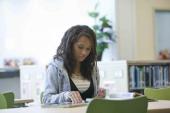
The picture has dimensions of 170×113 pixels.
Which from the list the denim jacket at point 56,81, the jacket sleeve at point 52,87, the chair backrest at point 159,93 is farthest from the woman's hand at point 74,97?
the chair backrest at point 159,93

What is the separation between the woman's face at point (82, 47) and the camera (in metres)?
2.80

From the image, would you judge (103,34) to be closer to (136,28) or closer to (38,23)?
(136,28)

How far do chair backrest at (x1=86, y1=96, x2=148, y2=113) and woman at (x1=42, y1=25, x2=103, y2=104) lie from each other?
0.78m

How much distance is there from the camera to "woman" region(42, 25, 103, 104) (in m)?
2.74

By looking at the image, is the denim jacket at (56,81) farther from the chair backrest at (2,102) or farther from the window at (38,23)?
the window at (38,23)

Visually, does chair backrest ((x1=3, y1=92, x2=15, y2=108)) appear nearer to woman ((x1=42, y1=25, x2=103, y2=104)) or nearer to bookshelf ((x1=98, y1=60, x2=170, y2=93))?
woman ((x1=42, y1=25, x2=103, y2=104))

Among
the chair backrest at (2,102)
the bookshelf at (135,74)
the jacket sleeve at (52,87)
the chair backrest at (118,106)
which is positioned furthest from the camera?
the bookshelf at (135,74)

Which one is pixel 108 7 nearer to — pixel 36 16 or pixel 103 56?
pixel 103 56

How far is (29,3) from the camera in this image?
19.8ft

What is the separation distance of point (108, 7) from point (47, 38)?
A: 3.49 ft

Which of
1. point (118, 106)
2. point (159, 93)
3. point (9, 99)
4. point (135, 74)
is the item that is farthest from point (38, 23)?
point (118, 106)

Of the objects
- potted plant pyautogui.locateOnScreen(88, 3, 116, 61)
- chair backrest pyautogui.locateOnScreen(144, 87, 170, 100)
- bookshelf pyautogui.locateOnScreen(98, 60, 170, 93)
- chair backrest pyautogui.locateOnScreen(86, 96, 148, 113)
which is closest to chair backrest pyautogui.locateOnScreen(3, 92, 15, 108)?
chair backrest pyautogui.locateOnScreen(144, 87, 170, 100)

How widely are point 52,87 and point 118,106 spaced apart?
36.8 inches

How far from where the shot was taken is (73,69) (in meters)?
2.86
